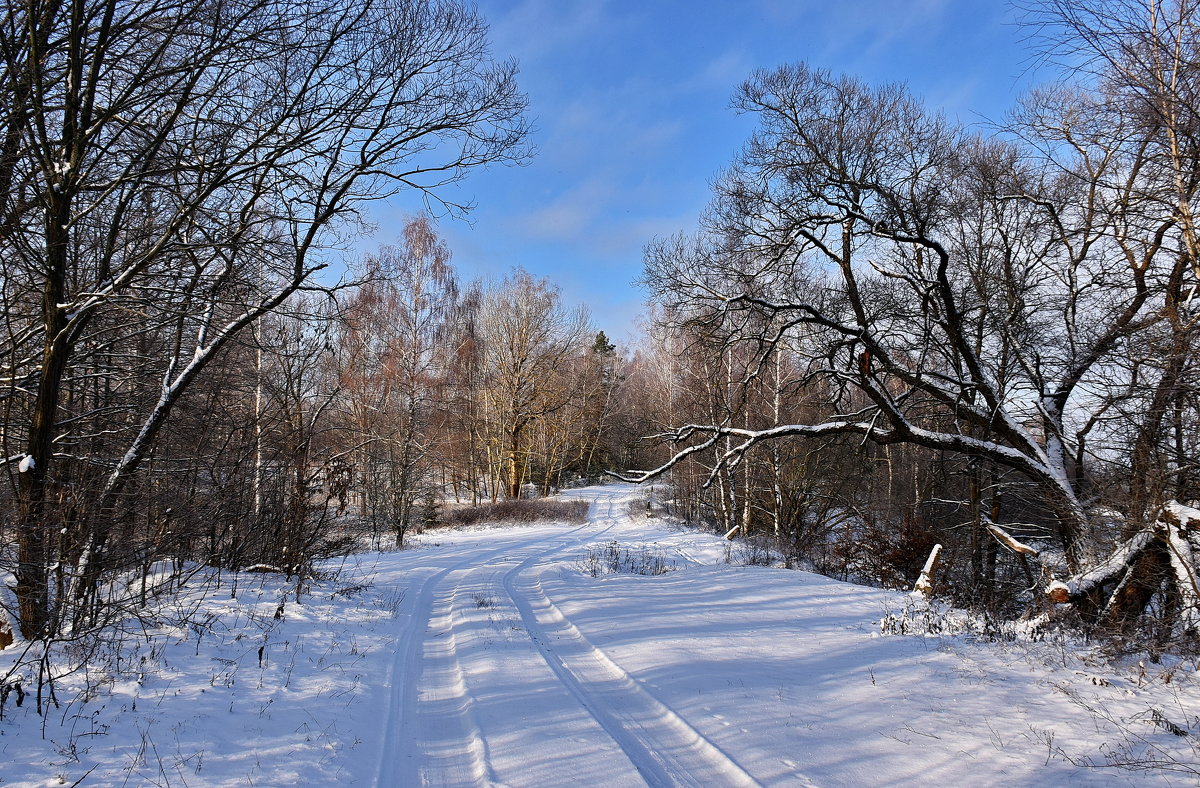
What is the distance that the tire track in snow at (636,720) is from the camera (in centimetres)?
374

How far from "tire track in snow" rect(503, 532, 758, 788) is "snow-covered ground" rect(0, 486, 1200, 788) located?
0.02m

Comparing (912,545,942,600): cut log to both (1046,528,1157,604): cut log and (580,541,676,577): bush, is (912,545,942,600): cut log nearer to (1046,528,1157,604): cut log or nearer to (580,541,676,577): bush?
(1046,528,1157,604): cut log

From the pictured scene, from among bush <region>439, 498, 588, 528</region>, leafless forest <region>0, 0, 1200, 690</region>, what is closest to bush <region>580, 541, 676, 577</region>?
leafless forest <region>0, 0, 1200, 690</region>

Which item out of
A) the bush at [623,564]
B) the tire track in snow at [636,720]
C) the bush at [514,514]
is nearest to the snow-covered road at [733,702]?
the tire track in snow at [636,720]

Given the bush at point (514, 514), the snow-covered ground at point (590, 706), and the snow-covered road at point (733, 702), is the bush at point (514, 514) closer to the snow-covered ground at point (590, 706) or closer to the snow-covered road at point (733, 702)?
the snow-covered road at point (733, 702)

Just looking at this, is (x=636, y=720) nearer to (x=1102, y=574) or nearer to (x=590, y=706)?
(x=590, y=706)

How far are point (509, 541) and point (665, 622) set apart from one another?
12.4 meters

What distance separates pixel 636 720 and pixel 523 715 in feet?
2.88

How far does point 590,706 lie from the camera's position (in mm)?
4770

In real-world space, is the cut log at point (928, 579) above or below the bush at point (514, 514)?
above

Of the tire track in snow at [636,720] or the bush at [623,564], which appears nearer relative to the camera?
the tire track in snow at [636,720]

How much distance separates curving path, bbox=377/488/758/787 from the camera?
3742 millimetres

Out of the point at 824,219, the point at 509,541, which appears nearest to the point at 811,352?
the point at 824,219

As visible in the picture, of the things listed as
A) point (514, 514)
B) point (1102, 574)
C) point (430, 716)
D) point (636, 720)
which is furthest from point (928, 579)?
point (514, 514)
